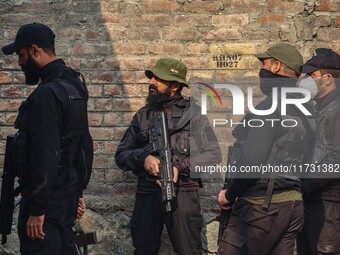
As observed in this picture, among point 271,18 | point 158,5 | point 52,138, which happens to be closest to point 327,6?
point 271,18

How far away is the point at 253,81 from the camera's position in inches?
225

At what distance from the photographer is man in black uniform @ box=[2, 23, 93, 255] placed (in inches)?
149

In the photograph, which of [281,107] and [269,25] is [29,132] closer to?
[281,107]

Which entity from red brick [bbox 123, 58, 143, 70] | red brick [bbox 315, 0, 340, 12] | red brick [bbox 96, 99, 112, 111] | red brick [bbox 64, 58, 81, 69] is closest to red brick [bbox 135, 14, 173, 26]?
red brick [bbox 123, 58, 143, 70]

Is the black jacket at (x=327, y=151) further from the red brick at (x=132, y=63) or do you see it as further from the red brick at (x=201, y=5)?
the red brick at (x=132, y=63)

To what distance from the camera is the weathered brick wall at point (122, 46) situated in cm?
568

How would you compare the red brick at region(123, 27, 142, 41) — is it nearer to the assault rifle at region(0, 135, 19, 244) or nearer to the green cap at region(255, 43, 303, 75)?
the green cap at region(255, 43, 303, 75)

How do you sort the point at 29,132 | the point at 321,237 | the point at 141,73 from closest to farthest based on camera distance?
the point at 29,132
the point at 321,237
the point at 141,73

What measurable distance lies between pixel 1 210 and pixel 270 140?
5.32 feet

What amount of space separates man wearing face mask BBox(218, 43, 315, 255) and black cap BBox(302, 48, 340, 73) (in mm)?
510

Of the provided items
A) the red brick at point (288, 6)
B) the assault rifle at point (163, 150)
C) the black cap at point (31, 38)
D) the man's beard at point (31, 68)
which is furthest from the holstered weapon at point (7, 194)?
the red brick at point (288, 6)

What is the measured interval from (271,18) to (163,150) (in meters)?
1.61

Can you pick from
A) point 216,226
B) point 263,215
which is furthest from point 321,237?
point 216,226

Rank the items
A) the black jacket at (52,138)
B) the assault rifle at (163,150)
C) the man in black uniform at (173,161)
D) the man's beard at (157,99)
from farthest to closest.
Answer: the man's beard at (157,99) → the man in black uniform at (173,161) → the assault rifle at (163,150) → the black jacket at (52,138)
